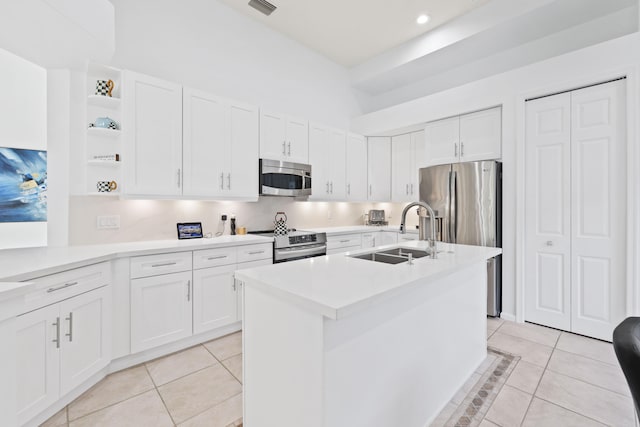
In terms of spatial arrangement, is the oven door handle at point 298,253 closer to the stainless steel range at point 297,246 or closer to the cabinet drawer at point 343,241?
the stainless steel range at point 297,246

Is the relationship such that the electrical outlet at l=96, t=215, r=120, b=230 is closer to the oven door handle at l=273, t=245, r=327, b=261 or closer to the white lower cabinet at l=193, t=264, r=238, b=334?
the white lower cabinet at l=193, t=264, r=238, b=334

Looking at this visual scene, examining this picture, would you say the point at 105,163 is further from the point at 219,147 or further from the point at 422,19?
the point at 422,19

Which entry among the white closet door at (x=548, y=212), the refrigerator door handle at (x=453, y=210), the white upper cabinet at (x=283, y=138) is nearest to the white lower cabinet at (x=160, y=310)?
the white upper cabinet at (x=283, y=138)

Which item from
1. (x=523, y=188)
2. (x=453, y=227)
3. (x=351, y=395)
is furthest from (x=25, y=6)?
(x=523, y=188)

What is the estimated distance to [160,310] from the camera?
241 centimetres

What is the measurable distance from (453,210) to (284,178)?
2.17 metres

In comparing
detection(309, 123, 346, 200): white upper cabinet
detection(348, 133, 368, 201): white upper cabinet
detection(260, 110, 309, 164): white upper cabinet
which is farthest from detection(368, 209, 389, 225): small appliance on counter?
detection(260, 110, 309, 164): white upper cabinet

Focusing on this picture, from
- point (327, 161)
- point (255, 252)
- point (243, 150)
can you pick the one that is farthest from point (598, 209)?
point (243, 150)

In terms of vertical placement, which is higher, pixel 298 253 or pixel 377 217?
pixel 377 217

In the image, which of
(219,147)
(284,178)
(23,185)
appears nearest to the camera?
(23,185)

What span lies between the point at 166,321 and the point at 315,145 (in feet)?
9.34

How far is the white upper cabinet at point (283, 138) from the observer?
11.4 feet

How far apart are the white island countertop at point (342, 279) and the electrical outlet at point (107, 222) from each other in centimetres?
196

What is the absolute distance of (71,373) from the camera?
1.82 meters
